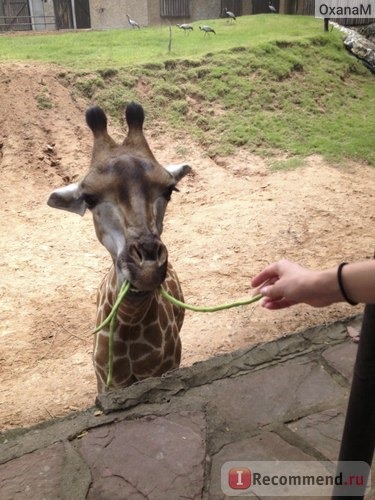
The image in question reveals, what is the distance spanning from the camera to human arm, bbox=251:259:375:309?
146cm

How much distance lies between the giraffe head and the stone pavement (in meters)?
0.69

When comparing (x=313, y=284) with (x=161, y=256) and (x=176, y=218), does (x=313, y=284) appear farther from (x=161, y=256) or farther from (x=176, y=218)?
(x=176, y=218)

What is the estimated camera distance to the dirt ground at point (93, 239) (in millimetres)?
4652

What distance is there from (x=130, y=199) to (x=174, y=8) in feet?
68.2

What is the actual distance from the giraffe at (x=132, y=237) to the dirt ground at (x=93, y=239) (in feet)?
3.26

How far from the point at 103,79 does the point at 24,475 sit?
29.4 ft

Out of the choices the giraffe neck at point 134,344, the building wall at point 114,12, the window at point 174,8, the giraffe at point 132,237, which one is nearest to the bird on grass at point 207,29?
the building wall at point 114,12

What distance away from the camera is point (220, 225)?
7.02 meters

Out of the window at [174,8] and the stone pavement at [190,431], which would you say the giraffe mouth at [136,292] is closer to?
the stone pavement at [190,431]

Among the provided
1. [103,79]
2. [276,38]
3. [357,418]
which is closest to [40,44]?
[103,79]

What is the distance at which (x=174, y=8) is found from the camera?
2116cm

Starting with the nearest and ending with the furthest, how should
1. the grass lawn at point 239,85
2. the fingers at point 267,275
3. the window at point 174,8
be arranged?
the fingers at point 267,275 < the grass lawn at point 239,85 < the window at point 174,8

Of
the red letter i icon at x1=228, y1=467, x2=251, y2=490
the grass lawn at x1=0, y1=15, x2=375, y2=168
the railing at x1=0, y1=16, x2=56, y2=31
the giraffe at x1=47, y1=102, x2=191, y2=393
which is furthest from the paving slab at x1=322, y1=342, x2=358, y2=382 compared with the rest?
the railing at x1=0, y1=16, x2=56, y2=31

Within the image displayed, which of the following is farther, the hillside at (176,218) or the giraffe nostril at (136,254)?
the hillside at (176,218)
